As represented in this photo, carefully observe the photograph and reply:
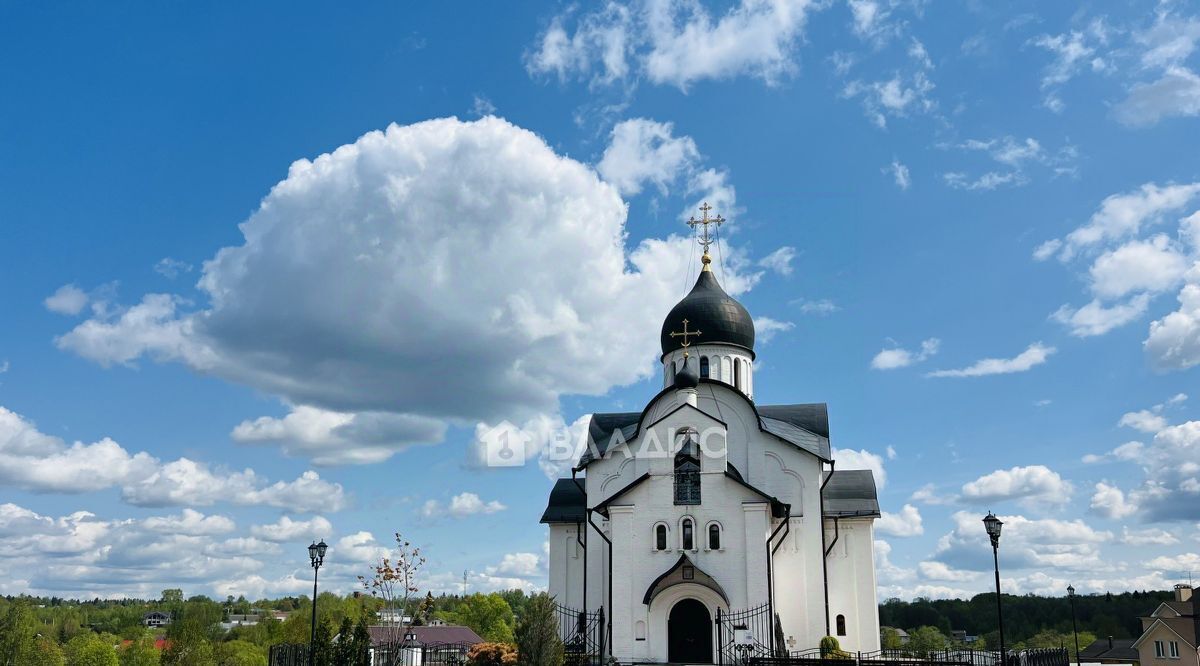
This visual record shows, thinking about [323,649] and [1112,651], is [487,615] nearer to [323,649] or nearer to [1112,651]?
[1112,651]

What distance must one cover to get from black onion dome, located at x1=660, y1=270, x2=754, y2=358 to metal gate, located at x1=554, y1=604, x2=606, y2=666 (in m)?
10.3

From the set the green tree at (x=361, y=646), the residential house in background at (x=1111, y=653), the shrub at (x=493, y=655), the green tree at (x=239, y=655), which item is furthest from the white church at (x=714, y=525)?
the green tree at (x=239, y=655)

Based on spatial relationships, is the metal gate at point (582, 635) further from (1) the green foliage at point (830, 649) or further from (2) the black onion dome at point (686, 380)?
(2) the black onion dome at point (686, 380)

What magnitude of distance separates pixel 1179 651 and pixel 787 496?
83.9 feet

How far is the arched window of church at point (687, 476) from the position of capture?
2659 centimetres

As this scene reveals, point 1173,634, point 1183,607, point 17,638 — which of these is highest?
point 1183,607

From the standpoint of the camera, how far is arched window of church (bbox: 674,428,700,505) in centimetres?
2659

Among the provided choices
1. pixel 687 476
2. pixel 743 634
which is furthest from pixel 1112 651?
pixel 687 476

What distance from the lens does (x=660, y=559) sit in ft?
86.1

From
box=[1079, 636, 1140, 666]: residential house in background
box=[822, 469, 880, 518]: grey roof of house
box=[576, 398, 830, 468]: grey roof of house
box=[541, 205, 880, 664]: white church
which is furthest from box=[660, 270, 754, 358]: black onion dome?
box=[1079, 636, 1140, 666]: residential house in background

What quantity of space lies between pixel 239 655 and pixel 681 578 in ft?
143

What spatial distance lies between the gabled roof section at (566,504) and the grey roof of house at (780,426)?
205 centimetres

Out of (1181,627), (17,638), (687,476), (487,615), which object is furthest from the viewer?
(487,615)

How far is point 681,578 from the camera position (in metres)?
25.6
